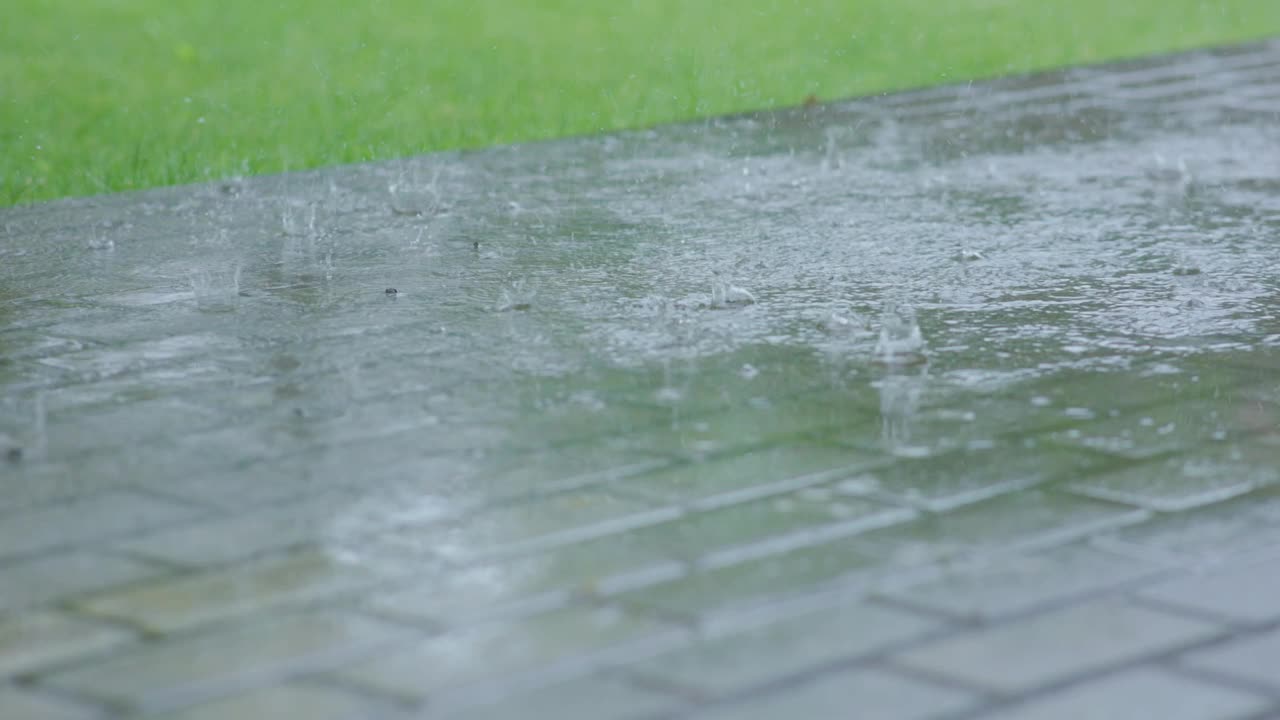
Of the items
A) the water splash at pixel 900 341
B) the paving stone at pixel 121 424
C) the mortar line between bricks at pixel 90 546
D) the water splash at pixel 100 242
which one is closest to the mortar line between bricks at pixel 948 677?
the mortar line between bricks at pixel 90 546

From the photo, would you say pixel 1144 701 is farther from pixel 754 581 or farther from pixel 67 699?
pixel 67 699

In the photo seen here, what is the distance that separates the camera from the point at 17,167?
1052 cm

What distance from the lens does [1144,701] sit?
3072 millimetres

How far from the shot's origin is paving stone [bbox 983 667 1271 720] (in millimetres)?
3018

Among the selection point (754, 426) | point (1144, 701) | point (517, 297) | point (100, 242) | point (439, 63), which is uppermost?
point (439, 63)

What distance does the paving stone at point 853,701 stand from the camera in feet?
9.86

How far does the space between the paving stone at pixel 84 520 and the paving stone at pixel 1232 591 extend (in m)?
2.11

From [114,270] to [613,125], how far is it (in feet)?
16.7

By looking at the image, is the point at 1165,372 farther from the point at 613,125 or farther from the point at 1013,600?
the point at 613,125

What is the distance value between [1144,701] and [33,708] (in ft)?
6.05

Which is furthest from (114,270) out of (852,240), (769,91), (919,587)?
(769,91)

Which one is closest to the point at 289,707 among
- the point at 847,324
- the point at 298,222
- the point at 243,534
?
the point at 243,534

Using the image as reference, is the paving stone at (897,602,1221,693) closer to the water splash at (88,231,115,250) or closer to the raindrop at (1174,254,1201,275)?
the raindrop at (1174,254,1201,275)

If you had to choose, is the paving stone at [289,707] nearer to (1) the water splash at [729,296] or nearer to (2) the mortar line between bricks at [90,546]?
(2) the mortar line between bricks at [90,546]
